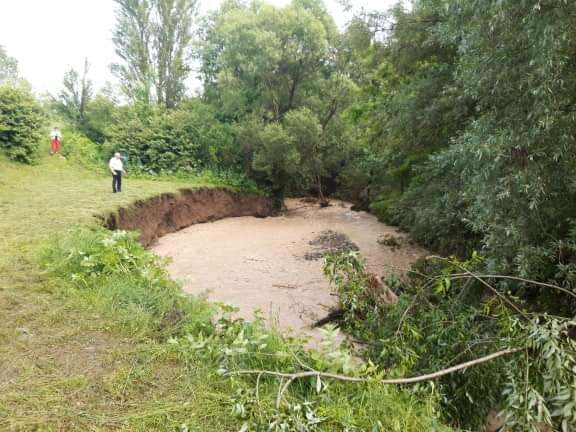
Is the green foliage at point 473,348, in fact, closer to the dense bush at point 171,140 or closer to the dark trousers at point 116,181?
the dark trousers at point 116,181

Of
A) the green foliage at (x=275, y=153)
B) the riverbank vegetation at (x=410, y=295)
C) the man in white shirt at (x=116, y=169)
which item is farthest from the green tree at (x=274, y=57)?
the man in white shirt at (x=116, y=169)

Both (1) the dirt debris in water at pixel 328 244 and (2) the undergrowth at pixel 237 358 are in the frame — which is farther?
(1) the dirt debris in water at pixel 328 244

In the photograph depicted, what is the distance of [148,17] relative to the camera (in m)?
21.1

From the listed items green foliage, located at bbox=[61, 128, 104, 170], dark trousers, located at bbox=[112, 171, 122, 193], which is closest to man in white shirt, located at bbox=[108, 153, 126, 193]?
dark trousers, located at bbox=[112, 171, 122, 193]

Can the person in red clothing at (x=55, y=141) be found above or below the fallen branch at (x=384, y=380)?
above

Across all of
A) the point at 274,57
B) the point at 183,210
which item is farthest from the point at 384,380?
the point at 274,57

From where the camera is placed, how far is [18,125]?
12469 mm

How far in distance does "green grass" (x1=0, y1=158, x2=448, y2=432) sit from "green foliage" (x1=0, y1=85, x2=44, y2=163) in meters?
10.5

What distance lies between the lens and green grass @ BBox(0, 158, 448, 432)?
2078 mm

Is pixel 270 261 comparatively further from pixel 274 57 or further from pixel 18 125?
pixel 18 125

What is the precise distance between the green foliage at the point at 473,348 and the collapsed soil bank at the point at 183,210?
582 centimetres

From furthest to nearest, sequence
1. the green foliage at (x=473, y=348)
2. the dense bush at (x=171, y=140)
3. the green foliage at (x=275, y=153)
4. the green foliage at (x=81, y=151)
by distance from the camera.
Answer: the dense bush at (x=171, y=140)
the green foliage at (x=81, y=151)
the green foliage at (x=275, y=153)
the green foliage at (x=473, y=348)

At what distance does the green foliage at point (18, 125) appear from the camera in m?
12.2

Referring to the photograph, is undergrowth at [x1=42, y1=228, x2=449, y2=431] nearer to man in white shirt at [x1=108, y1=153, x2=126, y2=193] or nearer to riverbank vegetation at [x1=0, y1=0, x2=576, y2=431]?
riverbank vegetation at [x1=0, y1=0, x2=576, y2=431]
